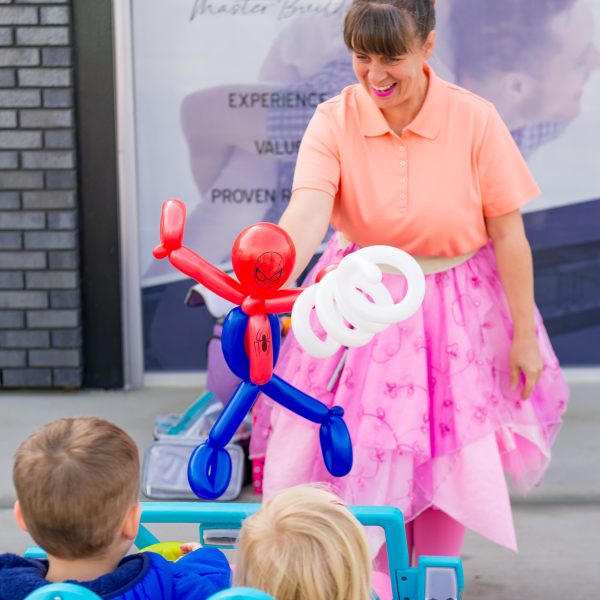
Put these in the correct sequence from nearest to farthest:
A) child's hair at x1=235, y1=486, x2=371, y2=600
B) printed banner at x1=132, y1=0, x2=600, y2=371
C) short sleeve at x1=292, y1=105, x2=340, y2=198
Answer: child's hair at x1=235, y1=486, x2=371, y2=600 < short sleeve at x1=292, y1=105, x2=340, y2=198 < printed banner at x1=132, y1=0, x2=600, y2=371

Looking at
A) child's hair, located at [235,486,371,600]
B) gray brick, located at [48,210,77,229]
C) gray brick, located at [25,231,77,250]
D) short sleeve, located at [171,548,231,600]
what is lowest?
short sleeve, located at [171,548,231,600]

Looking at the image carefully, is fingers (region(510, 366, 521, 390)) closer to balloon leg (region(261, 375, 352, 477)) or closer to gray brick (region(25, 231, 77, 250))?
balloon leg (region(261, 375, 352, 477))

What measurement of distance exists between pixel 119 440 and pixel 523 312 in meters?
1.32

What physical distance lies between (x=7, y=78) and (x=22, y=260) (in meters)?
0.82

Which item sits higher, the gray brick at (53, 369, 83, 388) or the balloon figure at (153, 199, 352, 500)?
the balloon figure at (153, 199, 352, 500)

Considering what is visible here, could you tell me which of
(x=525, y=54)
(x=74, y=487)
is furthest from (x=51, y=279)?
(x=74, y=487)

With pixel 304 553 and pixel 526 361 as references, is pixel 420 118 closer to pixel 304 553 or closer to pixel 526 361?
pixel 526 361

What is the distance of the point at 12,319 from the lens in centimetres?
550

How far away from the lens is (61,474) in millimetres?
1847

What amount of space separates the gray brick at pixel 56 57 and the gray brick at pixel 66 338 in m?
1.20

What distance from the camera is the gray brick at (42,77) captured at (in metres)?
5.30

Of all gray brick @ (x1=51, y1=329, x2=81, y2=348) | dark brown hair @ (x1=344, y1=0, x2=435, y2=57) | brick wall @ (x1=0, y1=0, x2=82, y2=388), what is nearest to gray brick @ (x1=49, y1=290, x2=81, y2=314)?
brick wall @ (x1=0, y1=0, x2=82, y2=388)

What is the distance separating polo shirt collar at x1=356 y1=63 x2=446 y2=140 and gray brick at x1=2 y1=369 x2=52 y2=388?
3041 mm

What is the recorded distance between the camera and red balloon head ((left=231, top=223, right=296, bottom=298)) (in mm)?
2166
